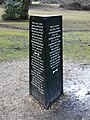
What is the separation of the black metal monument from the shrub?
1217cm

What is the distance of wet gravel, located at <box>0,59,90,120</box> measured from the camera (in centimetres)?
387

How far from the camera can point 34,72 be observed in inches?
168

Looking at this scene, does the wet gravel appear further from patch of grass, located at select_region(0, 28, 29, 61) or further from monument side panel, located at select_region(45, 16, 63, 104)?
patch of grass, located at select_region(0, 28, 29, 61)

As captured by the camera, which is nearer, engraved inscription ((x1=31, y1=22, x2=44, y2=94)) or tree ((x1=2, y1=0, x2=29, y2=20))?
engraved inscription ((x1=31, y1=22, x2=44, y2=94))

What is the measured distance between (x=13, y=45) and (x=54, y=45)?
5.02 metres

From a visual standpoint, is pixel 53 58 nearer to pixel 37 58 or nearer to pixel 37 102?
pixel 37 58

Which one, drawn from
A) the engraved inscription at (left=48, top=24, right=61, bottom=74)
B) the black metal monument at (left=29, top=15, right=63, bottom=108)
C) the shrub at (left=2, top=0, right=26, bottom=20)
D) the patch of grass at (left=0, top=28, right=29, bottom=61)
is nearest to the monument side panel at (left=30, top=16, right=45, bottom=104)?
the black metal monument at (left=29, top=15, right=63, bottom=108)

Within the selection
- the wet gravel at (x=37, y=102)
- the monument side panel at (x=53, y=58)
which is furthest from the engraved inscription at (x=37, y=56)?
the wet gravel at (x=37, y=102)

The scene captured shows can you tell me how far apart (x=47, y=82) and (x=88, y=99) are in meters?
0.86

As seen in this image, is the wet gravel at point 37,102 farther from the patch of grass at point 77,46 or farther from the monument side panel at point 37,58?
the patch of grass at point 77,46

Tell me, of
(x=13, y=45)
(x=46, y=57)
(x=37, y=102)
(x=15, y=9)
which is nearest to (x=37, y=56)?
(x=46, y=57)

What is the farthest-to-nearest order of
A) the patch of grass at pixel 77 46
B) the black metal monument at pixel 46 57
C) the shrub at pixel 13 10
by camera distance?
1. the shrub at pixel 13 10
2. the patch of grass at pixel 77 46
3. the black metal monument at pixel 46 57

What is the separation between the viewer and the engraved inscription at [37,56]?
394cm

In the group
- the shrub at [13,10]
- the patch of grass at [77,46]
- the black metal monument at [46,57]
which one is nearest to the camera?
the black metal monument at [46,57]
